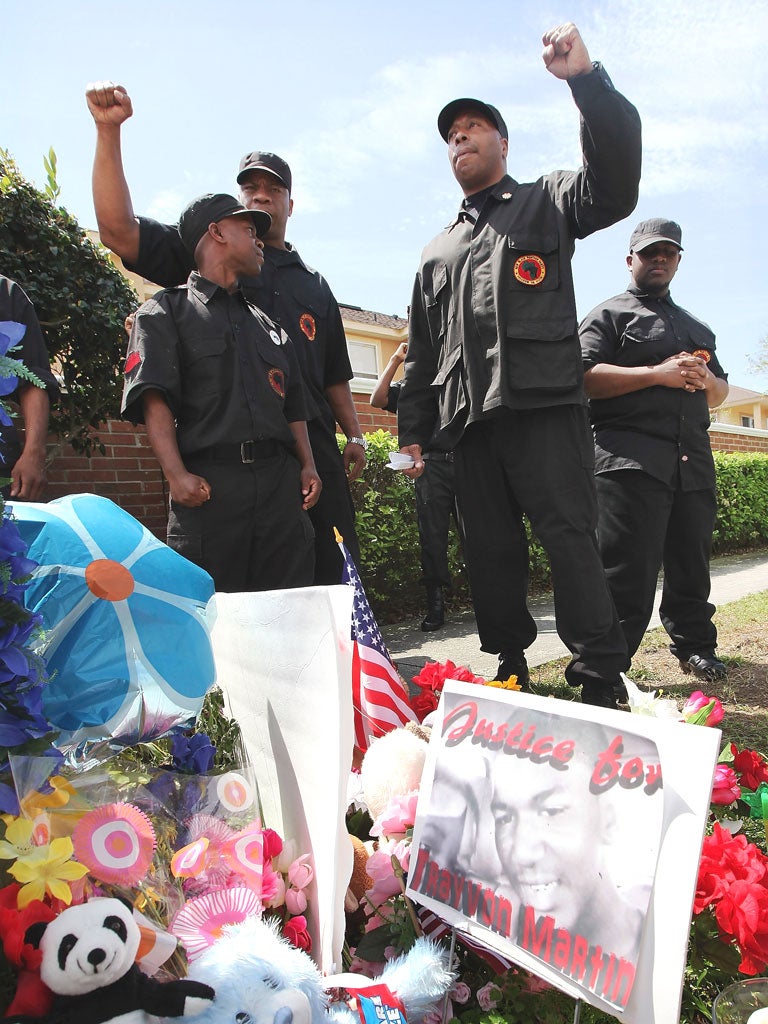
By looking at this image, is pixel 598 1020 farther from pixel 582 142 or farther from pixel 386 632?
pixel 386 632

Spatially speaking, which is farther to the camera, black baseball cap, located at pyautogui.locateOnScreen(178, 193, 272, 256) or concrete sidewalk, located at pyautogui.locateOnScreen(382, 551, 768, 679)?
concrete sidewalk, located at pyautogui.locateOnScreen(382, 551, 768, 679)

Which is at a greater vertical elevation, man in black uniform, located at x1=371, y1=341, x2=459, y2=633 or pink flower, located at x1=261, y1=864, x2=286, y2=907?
man in black uniform, located at x1=371, y1=341, x2=459, y2=633

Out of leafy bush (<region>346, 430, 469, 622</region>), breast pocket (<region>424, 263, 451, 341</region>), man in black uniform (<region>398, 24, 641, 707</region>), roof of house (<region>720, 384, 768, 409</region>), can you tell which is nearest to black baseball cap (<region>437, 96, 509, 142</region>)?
man in black uniform (<region>398, 24, 641, 707</region>)

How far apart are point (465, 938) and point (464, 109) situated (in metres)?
2.67

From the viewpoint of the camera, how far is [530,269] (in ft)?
8.49

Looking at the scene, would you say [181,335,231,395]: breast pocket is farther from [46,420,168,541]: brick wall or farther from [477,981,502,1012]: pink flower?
[46,420,168,541]: brick wall

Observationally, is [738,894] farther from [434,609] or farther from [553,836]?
[434,609]

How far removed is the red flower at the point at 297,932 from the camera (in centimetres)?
118

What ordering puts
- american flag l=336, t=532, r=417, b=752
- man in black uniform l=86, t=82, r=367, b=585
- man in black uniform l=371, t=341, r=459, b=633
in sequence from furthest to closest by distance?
man in black uniform l=371, t=341, r=459, b=633 → man in black uniform l=86, t=82, r=367, b=585 → american flag l=336, t=532, r=417, b=752

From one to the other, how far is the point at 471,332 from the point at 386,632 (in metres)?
3.25

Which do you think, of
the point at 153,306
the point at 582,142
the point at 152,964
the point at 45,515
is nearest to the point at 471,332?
the point at 582,142

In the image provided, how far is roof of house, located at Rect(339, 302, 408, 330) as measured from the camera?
2292 cm

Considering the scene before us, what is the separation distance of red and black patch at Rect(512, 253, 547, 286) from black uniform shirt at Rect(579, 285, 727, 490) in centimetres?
90

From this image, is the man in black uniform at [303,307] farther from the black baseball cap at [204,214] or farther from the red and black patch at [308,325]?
the black baseball cap at [204,214]
